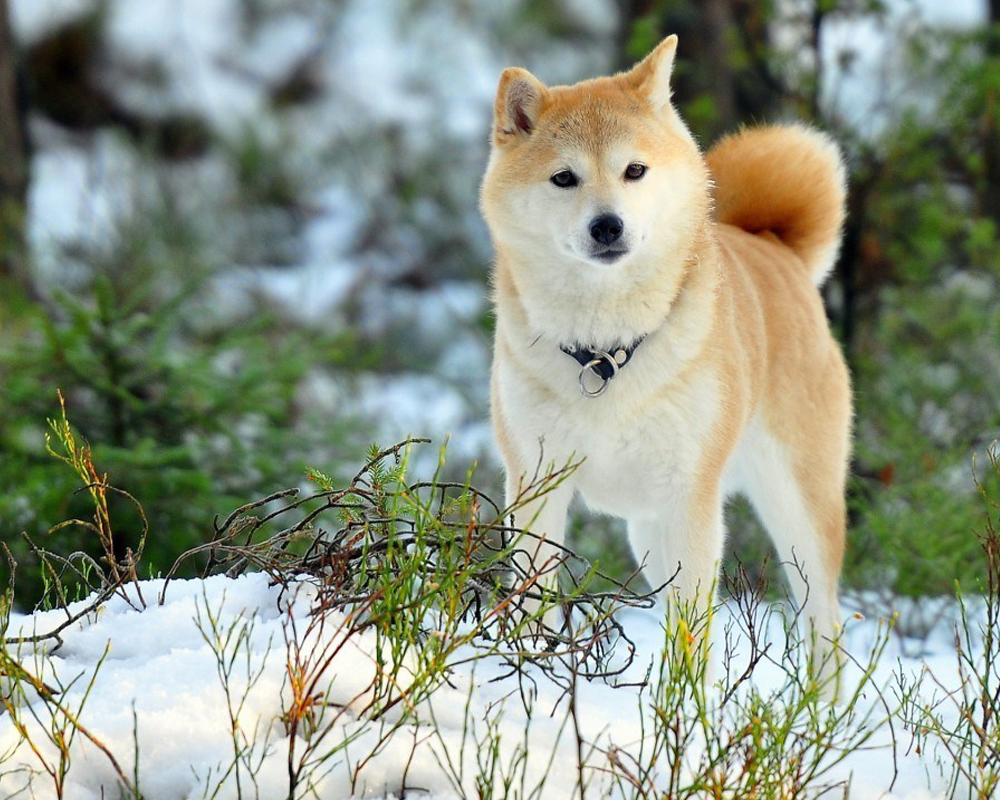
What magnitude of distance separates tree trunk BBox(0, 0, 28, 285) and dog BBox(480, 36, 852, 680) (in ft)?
17.2

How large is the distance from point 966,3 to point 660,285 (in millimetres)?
7953

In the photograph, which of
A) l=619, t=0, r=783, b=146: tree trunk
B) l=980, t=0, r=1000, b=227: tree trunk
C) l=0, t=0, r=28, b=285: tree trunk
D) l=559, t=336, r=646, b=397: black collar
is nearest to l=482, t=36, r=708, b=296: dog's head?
l=559, t=336, r=646, b=397: black collar

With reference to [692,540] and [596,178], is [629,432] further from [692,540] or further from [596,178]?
[596,178]

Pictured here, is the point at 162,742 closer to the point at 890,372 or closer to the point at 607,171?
the point at 607,171

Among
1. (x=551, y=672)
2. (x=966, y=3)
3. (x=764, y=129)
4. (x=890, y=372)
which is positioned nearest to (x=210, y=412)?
(x=764, y=129)

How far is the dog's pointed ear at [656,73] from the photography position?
320 cm

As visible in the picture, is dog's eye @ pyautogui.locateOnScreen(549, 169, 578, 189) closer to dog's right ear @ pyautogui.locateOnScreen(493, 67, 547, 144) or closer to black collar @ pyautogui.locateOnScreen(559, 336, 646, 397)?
dog's right ear @ pyautogui.locateOnScreen(493, 67, 547, 144)

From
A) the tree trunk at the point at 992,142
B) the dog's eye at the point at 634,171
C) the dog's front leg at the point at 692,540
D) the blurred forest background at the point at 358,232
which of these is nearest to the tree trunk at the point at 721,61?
the blurred forest background at the point at 358,232

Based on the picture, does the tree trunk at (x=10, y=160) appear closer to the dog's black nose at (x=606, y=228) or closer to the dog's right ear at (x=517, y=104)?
the dog's right ear at (x=517, y=104)

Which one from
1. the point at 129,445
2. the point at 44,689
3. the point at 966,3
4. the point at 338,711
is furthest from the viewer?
the point at 966,3

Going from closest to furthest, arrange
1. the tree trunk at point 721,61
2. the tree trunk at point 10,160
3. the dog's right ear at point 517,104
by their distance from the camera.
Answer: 1. the dog's right ear at point 517,104
2. the tree trunk at point 721,61
3. the tree trunk at point 10,160

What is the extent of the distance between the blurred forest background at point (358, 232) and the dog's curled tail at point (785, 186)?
1.15 m

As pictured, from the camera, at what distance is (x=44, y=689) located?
1843 millimetres

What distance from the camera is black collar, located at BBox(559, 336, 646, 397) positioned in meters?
2.97
